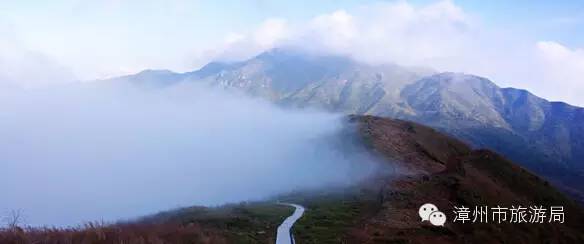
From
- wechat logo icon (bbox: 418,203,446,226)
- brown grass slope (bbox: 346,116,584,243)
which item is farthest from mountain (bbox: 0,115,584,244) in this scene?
wechat logo icon (bbox: 418,203,446,226)

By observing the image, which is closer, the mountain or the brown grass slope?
the mountain

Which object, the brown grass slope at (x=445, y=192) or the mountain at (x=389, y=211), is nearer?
the mountain at (x=389, y=211)

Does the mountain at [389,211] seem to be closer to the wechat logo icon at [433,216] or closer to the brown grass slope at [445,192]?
the brown grass slope at [445,192]

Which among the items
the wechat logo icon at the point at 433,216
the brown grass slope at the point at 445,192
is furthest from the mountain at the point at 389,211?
the wechat logo icon at the point at 433,216

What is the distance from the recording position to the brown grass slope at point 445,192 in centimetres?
5500

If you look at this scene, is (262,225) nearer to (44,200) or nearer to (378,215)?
(378,215)

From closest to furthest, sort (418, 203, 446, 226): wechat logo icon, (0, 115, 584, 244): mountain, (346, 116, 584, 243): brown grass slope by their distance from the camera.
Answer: (0, 115, 584, 244): mountain < (346, 116, 584, 243): brown grass slope < (418, 203, 446, 226): wechat logo icon

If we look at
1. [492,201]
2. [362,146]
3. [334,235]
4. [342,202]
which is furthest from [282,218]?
[362,146]

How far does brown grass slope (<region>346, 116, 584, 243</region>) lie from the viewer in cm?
5500

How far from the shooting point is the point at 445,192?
3130 inches

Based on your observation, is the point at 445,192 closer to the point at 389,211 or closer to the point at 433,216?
the point at 389,211

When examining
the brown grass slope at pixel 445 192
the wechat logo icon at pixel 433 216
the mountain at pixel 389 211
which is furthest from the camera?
the wechat logo icon at pixel 433 216

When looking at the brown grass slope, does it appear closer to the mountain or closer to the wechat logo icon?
the mountain

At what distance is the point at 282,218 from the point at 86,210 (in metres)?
47.6
